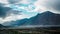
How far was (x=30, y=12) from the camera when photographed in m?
2.27

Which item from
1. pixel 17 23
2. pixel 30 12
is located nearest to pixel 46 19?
pixel 30 12

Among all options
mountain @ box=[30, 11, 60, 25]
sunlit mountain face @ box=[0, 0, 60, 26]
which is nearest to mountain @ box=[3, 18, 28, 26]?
sunlit mountain face @ box=[0, 0, 60, 26]

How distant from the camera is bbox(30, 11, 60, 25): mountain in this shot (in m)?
2.24

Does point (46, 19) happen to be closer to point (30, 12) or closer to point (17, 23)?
point (30, 12)

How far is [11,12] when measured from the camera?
2283mm

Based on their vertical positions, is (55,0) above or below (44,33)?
above

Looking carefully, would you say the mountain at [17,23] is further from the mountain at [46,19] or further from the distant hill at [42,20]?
the mountain at [46,19]

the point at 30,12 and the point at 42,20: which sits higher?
the point at 30,12

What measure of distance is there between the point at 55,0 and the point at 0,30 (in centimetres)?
99

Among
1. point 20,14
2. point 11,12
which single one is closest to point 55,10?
point 20,14

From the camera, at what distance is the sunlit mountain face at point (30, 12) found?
225cm

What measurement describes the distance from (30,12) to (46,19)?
276 millimetres

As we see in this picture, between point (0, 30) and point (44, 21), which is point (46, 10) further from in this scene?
point (0, 30)

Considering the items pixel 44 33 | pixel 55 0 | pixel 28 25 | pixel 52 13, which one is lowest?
pixel 44 33
